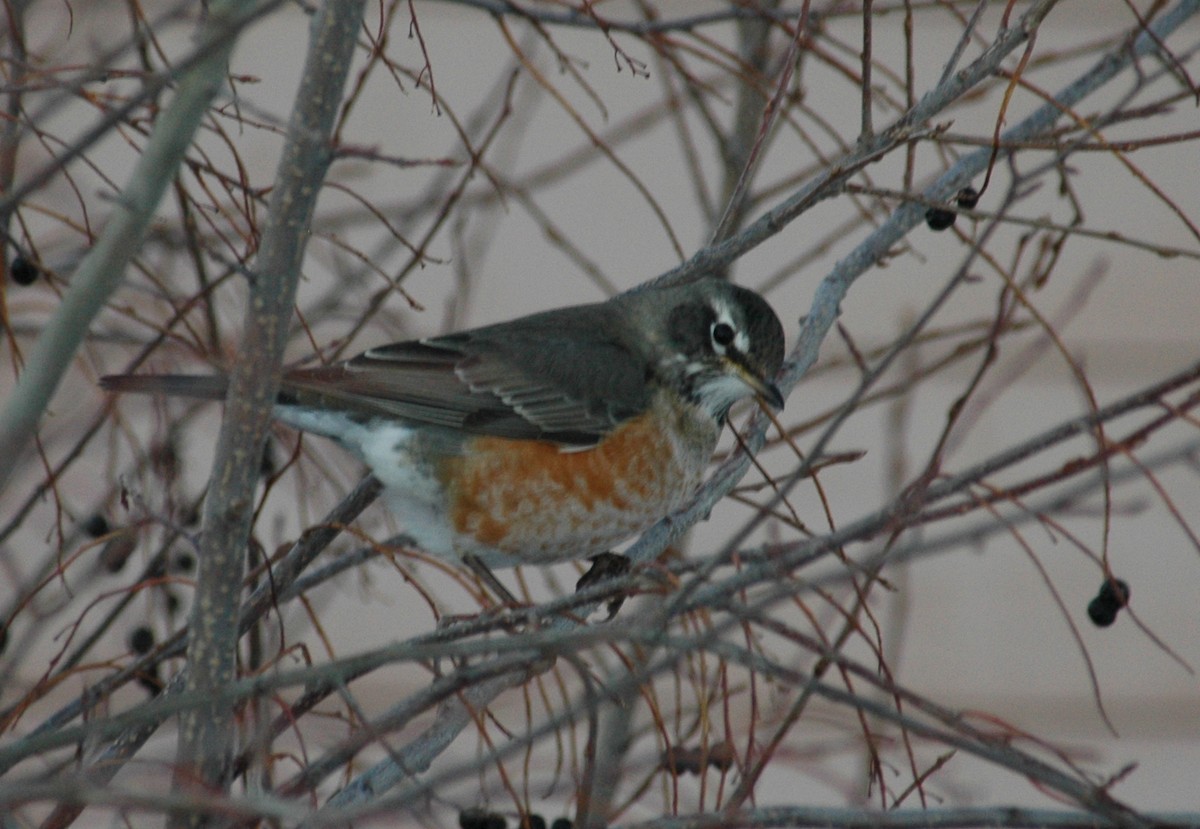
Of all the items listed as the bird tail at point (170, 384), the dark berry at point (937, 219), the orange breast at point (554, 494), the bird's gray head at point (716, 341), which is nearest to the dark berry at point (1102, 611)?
the dark berry at point (937, 219)

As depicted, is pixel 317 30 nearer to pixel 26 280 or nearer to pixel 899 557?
pixel 899 557

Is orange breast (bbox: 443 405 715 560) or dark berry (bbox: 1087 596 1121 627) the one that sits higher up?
orange breast (bbox: 443 405 715 560)

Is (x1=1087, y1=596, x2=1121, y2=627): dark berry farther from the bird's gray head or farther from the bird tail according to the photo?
the bird tail

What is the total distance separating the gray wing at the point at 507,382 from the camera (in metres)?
2.81

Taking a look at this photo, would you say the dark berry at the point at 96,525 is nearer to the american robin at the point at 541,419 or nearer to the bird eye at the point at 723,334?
the american robin at the point at 541,419

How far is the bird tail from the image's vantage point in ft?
7.27

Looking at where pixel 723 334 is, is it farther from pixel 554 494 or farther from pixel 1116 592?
pixel 1116 592

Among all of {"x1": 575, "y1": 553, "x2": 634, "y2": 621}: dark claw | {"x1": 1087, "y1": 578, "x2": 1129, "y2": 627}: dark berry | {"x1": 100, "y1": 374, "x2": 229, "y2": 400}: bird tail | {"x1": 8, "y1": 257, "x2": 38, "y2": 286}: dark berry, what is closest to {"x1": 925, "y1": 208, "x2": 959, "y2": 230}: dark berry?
{"x1": 1087, "y1": 578, "x2": 1129, "y2": 627}: dark berry

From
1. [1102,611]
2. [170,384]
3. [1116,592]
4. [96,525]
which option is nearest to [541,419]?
[170,384]

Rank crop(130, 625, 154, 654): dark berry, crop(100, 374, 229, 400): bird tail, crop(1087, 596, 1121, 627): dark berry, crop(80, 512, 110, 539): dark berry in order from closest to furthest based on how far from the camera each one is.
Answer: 1. crop(1087, 596, 1121, 627): dark berry
2. crop(100, 374, 229, 400): bird tail
3. crop(130, 625, 154, 654): dark berry
4. crop(80, 512, 110, 539): dark berry

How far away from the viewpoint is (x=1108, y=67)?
7.36 feet

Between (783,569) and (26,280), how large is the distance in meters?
1.85

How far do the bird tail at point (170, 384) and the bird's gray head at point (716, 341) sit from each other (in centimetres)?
107

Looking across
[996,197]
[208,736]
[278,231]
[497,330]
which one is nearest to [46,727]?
[208,736]
